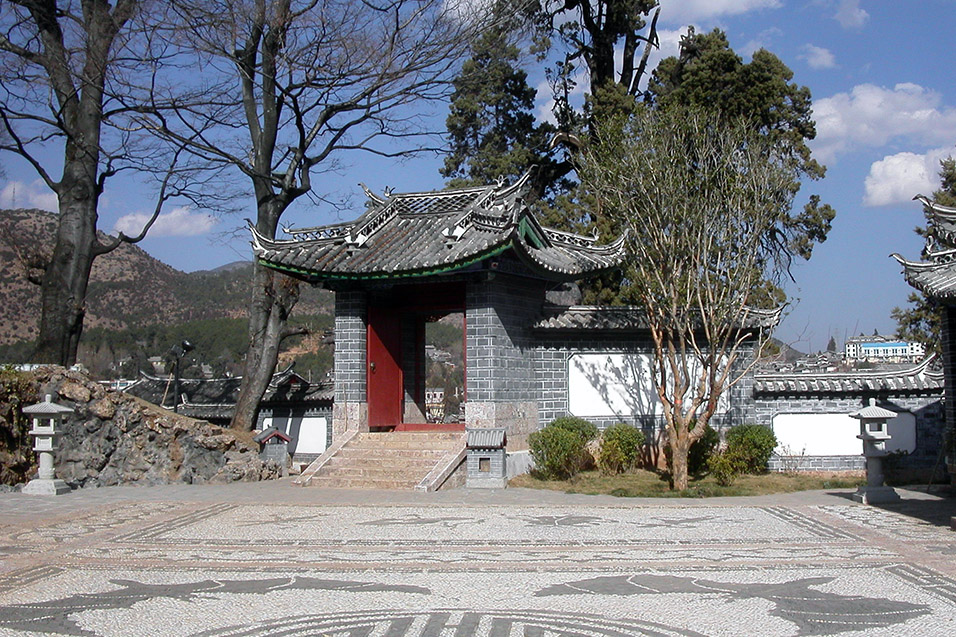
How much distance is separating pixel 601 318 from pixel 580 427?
1.97m

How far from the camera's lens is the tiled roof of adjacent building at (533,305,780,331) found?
603 inches

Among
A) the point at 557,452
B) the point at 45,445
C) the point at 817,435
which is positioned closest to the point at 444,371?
the point at 817,435

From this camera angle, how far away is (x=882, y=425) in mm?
11852

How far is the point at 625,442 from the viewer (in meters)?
14.8

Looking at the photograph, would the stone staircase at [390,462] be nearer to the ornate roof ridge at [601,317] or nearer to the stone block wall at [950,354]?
the ornate roof ridge at [601,317]

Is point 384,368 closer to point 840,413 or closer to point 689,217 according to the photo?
point 689,217

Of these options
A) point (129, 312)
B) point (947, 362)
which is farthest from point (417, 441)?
point (129, 312)

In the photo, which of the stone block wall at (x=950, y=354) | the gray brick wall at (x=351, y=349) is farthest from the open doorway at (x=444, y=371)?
the stone block wall at (x=950, y=354)

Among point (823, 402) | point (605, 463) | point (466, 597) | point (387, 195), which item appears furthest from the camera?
point (387, 195)

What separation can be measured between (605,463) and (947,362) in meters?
5.30

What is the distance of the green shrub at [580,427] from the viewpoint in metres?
15.0

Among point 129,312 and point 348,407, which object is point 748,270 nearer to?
point 348,407

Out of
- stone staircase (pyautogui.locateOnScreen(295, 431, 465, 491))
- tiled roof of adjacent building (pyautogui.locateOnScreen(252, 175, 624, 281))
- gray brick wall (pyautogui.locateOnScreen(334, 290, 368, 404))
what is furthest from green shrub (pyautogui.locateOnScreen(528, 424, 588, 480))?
gray brick wall (pyautogui.locateOnScreen(334, 290, 368, 404))

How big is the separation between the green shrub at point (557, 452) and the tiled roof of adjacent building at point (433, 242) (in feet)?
8.96
